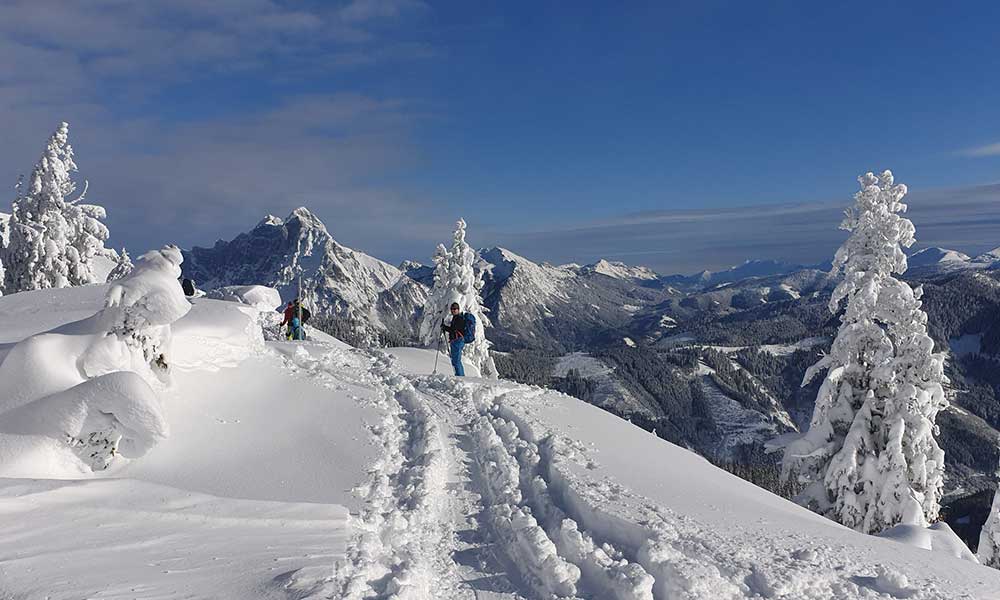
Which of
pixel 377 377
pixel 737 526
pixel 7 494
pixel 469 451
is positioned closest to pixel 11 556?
pixel 7 494

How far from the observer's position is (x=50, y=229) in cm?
3356

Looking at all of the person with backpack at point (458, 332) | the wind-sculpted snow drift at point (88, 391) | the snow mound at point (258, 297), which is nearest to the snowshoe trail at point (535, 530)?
the wind-sculpted snow drift at point (88, 391)

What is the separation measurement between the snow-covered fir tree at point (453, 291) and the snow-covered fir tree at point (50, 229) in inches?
836

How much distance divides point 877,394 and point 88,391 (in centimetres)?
2019

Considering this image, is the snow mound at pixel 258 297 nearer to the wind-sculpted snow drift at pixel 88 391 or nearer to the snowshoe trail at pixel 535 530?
the wind-sculpted snow drift at pixel 88 391

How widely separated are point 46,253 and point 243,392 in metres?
30.5

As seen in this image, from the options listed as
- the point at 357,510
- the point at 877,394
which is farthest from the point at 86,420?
the point at 877,394

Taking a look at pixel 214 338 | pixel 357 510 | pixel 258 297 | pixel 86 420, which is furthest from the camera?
pixel 258 297

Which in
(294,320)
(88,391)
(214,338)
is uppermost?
(88,391)

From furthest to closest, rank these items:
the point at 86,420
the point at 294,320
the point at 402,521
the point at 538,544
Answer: the point at 294,320 → the point at 86,420 → the point at 402,521 → the point at 538,544

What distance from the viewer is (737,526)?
7.38 meters

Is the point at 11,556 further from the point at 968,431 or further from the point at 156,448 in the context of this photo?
the point at 968,431

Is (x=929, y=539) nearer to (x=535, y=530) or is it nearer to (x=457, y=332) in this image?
(x=535, y=530)

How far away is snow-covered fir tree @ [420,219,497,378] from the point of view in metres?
34.3
